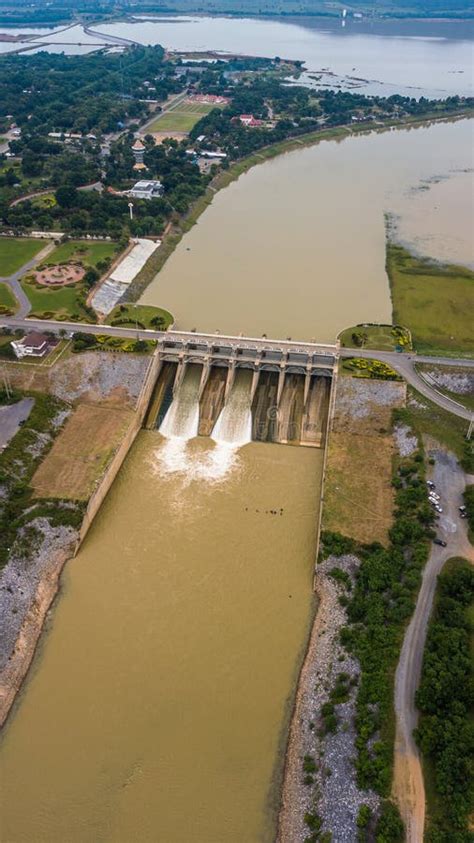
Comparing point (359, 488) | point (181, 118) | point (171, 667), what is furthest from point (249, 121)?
point (171, 667)

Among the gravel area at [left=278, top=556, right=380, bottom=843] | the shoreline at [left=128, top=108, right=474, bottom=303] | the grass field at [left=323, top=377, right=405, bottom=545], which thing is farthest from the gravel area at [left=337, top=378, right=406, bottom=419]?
the shoreline at [left=128, top=108, right=474, bottom=303]

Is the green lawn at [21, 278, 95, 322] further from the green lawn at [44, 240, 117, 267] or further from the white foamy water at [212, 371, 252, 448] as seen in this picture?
the white foamy water at [212, 371, 252, 448]

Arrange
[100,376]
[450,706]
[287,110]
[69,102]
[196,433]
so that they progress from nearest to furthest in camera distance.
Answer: [450,706]
[196,433]
[100,376]
[287,110]
[69,102]

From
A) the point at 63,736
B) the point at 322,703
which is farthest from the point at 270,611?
the point at 63,736

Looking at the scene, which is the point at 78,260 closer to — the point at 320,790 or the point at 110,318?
the point at 110,318

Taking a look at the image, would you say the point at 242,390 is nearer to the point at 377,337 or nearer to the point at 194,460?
the point at 194,460

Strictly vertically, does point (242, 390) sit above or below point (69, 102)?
below
